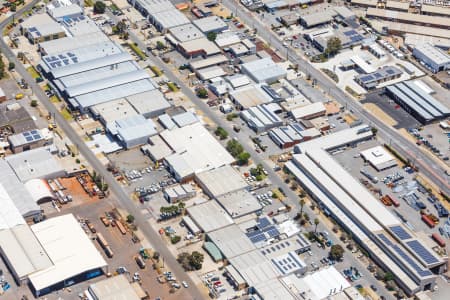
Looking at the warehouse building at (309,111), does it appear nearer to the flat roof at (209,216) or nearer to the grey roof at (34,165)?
the flat roof at (209,216)

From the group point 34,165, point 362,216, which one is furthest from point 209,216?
point 34,165

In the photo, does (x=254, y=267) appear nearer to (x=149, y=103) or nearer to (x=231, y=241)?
(x=231, y=241)

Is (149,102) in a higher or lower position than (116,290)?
higher

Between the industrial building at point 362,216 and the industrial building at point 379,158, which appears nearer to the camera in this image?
the industrial building at point 362,216

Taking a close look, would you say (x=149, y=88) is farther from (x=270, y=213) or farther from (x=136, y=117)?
(x=270, y=213)

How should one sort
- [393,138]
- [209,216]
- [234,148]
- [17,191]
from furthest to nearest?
[393,138]
[234,148]
[17,191]
[209,216]

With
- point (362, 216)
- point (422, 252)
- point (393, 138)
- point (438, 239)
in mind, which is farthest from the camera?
point (393, 138)

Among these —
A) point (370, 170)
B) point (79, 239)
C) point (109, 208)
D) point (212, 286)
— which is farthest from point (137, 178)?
point (370, 170)

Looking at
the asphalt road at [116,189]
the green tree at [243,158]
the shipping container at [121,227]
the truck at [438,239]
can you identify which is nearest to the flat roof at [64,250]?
the shipping container at [121,227]
